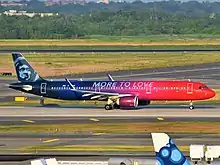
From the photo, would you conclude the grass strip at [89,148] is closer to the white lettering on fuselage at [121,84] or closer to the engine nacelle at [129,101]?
the engine nacelle at [129,101]

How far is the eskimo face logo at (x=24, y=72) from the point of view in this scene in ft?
340

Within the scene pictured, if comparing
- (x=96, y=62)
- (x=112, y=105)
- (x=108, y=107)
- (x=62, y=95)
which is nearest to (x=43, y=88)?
(x=62, y=95)

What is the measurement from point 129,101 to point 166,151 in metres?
57.9

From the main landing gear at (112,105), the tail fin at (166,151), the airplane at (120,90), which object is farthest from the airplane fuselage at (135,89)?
the tail fin at (166,151)

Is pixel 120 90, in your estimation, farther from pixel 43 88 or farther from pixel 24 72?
pixel 24 72

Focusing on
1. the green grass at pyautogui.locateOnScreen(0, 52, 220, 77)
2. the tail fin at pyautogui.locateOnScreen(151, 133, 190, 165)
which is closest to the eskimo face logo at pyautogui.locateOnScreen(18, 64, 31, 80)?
the green grass at pyautogui.locateOnScreen(0, 52, 220, 77)

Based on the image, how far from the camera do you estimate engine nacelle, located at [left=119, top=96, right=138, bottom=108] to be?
3856 inches

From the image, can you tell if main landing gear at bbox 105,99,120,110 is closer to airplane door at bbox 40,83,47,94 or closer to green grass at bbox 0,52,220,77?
airplane door at bbox 40,83,47,94

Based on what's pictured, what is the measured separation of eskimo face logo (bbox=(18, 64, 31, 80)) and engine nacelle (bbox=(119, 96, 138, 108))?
39.6 ft

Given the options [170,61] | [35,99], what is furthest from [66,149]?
[170,61]

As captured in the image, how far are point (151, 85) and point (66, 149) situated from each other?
33.5 metres

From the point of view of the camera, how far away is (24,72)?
104 metres

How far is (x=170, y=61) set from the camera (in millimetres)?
185375

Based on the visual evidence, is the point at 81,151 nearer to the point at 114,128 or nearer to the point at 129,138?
the point at 129,138
